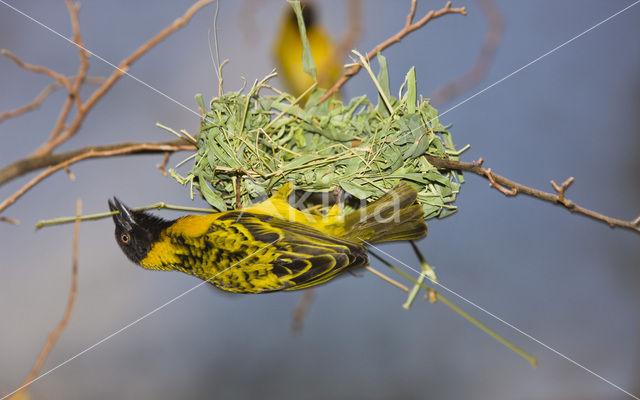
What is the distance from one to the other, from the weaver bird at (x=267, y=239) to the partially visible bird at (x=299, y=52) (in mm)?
379

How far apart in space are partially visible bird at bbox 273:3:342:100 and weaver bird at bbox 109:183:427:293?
1.24ft

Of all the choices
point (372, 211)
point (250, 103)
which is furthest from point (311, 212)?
point (250, 103)

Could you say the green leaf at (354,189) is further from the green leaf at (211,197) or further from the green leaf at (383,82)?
the green leaf at (211,197)

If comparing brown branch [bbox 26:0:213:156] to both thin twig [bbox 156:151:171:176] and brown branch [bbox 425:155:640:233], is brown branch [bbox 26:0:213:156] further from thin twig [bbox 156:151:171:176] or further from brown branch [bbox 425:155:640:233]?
brown branch [bbox 425:155:640:233]

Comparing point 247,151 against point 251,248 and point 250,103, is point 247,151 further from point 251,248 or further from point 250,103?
point 251,248

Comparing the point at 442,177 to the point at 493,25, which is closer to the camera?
the point at 442,177

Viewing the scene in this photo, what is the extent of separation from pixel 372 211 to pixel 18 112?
99 centimetres

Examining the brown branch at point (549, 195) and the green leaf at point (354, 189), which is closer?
the brown branch at point (549, 195)

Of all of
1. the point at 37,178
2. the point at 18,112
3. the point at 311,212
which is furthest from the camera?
the point at 311,212

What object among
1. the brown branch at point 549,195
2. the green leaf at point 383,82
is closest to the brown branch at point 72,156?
the green leaf at point 383,82

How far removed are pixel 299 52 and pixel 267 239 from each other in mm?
586

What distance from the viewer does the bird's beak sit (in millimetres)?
1150

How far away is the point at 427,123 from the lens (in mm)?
1134

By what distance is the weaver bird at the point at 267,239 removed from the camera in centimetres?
112
